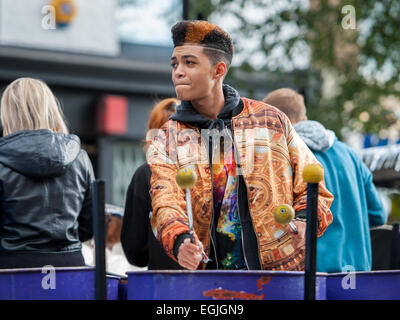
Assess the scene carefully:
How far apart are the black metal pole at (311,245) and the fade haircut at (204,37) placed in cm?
70

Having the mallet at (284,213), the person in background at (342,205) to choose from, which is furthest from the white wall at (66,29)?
the mallet at (284,213)

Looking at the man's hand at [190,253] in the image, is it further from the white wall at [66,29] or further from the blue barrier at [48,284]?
the white wall at [66,29]

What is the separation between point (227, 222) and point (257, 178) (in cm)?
18

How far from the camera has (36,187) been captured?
10.1 ft

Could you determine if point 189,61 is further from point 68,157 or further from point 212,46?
point 68,157

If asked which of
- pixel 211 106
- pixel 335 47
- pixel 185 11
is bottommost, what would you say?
pixel 211 106

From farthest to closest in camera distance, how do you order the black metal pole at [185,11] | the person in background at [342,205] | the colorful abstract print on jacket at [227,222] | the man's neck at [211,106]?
the black metal pole at [185,11], the person in background at [342,205], the man's neck at [211,106], the colorful abstract print on jacket at [227,222]

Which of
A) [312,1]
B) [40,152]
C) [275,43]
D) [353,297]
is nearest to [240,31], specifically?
[275,43]

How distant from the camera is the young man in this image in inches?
97.9

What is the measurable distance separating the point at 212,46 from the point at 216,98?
0.60 ft

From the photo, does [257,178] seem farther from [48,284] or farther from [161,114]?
[161,114]

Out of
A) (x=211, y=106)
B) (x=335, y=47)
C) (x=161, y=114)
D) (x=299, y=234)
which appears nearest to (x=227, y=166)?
(x=211, y=106)

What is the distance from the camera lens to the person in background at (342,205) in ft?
11.1

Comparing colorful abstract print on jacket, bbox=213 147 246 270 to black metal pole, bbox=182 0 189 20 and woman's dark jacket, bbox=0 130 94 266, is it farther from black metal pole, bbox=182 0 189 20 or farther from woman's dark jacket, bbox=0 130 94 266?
black metal pole, bbox=182 0 189 20
